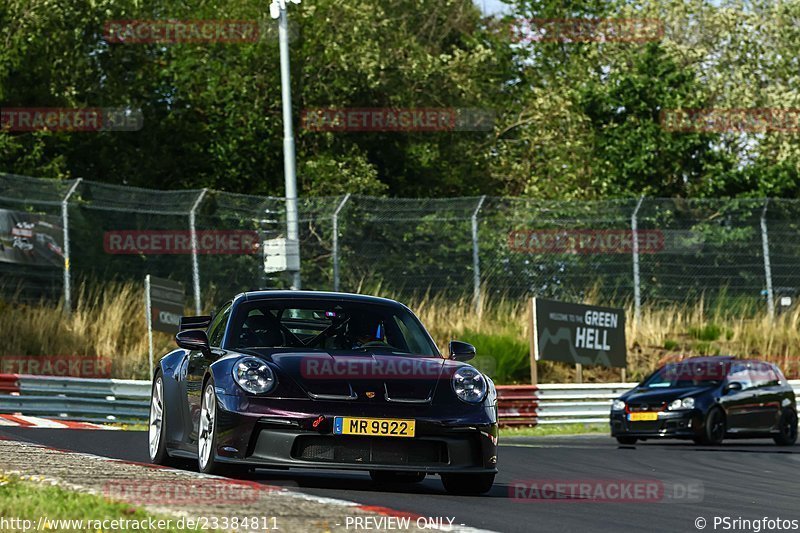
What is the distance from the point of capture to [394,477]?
11516 mm

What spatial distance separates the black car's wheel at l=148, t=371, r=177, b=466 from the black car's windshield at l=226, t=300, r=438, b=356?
1.14 m

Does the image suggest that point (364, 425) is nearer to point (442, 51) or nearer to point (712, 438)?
point (712, 438)

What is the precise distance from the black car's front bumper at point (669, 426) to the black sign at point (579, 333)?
5105 millimetres

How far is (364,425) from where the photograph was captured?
9.70m

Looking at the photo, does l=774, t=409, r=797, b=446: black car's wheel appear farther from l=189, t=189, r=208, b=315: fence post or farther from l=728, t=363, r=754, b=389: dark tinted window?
l=189, t=189, r=208, b=315: fence post

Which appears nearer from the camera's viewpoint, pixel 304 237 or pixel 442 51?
pixel 304 237

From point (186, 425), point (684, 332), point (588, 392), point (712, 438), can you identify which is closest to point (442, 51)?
point (684, 332)

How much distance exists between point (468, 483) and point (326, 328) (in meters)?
1.54

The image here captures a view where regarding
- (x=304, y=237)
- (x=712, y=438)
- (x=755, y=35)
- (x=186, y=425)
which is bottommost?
(x=712, y=438)

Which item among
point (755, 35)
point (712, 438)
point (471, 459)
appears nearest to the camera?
point (471, 459)

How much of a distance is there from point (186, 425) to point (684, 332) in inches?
819

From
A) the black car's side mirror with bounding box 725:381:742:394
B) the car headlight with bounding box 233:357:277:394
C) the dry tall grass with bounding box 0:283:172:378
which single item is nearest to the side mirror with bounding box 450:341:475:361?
the car headlight with bounding box 233:357:277:394

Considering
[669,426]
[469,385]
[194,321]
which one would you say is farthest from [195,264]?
[469,385]

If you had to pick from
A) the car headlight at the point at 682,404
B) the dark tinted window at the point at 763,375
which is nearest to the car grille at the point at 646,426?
the car headlight at the point at 682,404
